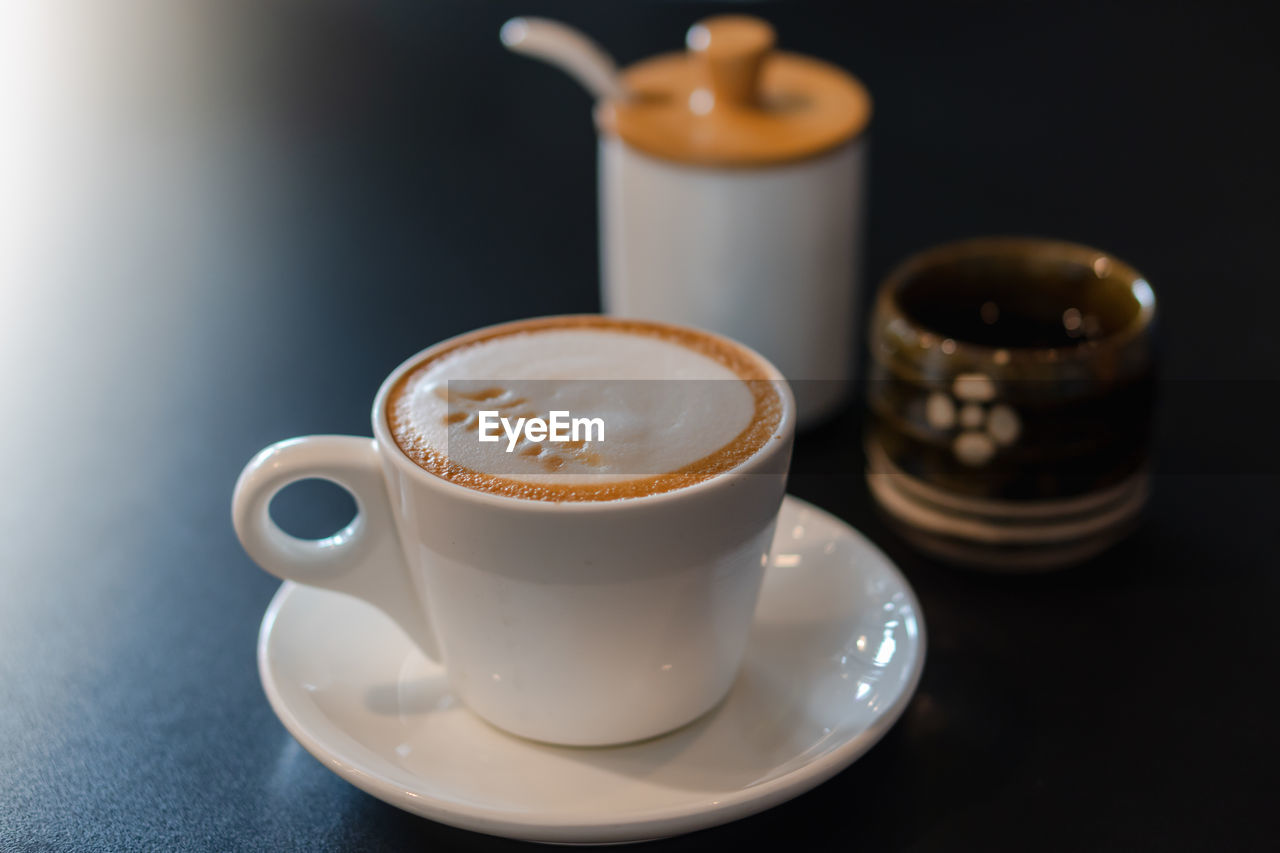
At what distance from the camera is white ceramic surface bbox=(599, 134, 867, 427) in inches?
31.9

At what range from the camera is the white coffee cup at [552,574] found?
0.51 meters

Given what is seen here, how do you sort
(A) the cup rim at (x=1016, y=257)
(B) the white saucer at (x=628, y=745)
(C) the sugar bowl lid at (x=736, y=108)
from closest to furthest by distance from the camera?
1. (B) the white saucer at (x=628, y=745)
2. (A) the cup rim at (x=1016, y=257)
3. (C) the sugar bowl lid at (x=736, y=108)

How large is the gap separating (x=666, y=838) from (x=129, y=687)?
0.94ft

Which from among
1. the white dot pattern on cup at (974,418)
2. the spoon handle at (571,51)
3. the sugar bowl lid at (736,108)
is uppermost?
the spoon handle at (571,51)

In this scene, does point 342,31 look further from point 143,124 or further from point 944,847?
point 944,847

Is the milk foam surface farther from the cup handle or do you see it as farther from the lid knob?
the lid knob

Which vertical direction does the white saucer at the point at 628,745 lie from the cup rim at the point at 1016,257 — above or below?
below

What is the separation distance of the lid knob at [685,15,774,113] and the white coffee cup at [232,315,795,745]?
31 centimetres

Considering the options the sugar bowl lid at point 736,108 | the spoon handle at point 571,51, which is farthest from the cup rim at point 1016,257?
the spoon handle at point 571,51

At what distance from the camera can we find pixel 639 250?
0.86 m

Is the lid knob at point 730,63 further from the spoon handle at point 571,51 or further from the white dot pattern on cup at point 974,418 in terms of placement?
the white dot pattern on cup at point 974,418

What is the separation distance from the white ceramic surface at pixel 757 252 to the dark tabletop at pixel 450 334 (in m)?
0.07

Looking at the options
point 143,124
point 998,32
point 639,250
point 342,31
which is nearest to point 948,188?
point 998,32

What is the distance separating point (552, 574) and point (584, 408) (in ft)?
0.29
